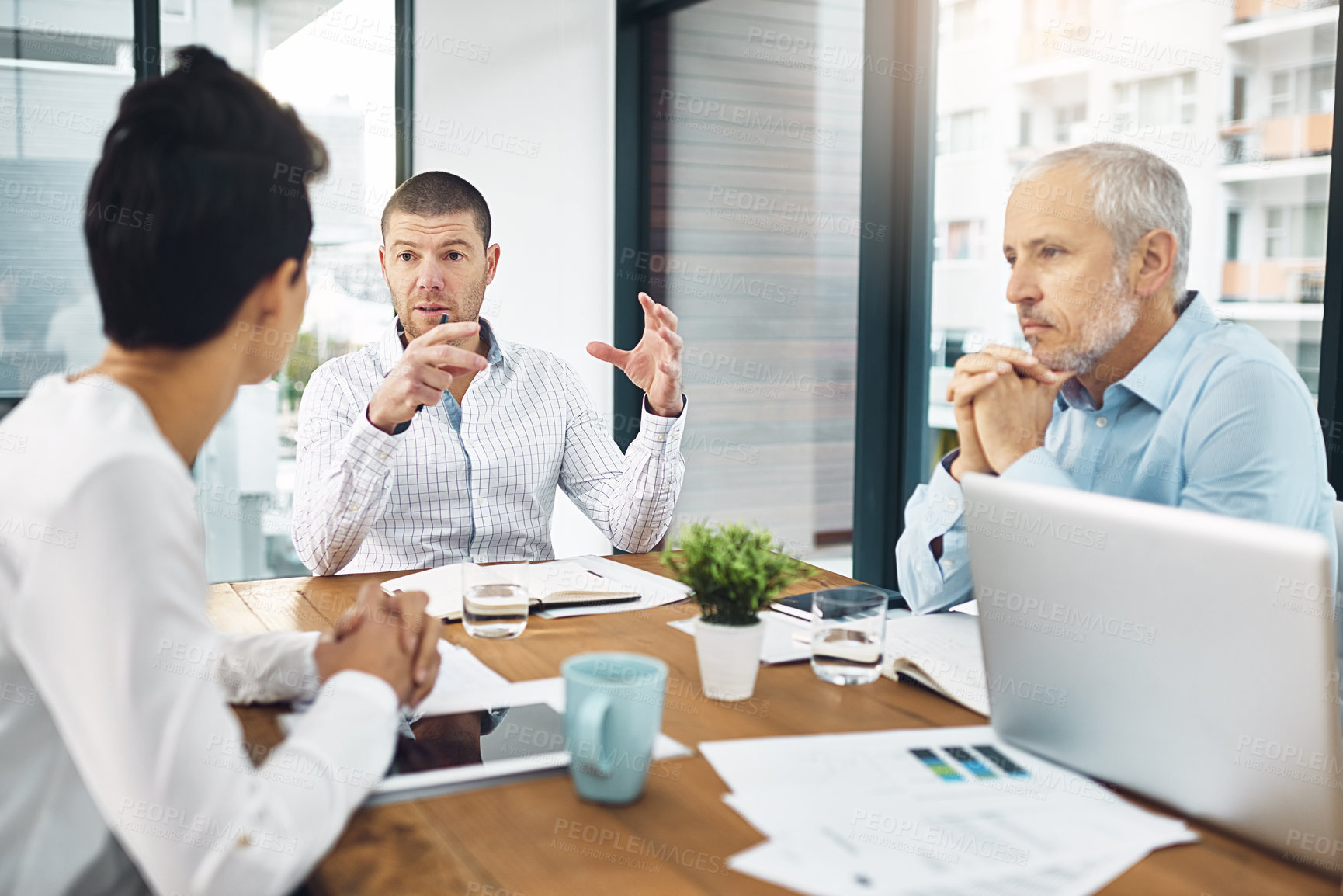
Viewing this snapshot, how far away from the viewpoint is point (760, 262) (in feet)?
11.0

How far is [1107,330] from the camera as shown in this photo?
5.24ft

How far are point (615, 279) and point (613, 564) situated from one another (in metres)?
2.22

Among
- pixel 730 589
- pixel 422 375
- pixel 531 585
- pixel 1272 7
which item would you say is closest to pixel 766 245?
pixel 1272 7

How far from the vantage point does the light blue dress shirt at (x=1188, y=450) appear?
1.39 m

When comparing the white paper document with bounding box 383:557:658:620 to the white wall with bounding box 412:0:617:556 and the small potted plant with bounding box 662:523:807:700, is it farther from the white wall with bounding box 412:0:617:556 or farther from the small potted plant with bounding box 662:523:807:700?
the white wall with bounding box 412:0:617:556

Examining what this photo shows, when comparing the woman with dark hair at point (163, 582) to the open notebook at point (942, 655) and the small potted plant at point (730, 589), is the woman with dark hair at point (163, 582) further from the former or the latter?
the open notebook at point (942, 655)

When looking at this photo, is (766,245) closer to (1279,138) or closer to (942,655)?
(1279,138)

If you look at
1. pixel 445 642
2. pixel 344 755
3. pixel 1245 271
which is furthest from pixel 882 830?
pixel 1245 271

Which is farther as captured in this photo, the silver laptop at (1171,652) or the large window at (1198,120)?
the large window at (1198,120)

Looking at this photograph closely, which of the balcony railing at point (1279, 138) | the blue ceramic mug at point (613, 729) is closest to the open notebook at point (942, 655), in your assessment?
the blue ceramic mug at point (613, 729)

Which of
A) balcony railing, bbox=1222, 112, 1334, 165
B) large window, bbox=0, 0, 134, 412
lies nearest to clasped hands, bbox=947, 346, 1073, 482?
balcony railing, bbox=1222, 112, 1334, 165

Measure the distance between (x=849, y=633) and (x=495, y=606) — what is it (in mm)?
458

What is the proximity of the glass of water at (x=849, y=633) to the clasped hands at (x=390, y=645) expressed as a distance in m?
0.45

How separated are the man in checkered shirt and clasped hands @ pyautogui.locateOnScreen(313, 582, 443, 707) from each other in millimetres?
772
